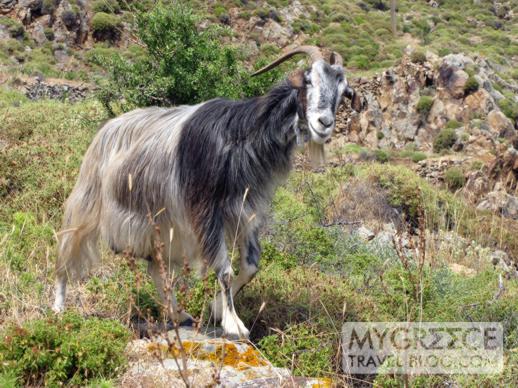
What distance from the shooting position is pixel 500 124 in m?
25.0

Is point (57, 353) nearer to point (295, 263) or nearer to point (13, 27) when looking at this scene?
point (295, 263)

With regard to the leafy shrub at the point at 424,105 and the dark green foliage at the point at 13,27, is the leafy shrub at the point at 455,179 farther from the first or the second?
the dark green foliage at the point at 13,27

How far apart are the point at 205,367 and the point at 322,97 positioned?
2014mm

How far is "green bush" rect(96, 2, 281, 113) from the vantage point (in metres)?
10.0

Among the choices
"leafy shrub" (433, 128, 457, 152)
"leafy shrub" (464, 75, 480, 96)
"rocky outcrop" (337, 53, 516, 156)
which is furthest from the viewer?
"leafy shrub" (464, 75, 480, 96)

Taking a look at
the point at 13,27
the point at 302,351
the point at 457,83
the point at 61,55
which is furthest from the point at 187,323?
the point at 13,27

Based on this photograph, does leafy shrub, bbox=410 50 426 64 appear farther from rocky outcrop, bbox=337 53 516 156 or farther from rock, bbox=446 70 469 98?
rock, bbox=446 70 469 98

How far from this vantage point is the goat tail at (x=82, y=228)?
541cm

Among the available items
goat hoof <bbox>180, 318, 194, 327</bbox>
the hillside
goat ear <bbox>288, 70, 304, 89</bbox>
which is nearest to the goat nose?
goat ear <bbox>288, 70, 304, 89</bbox>

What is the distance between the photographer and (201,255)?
4844 millimetres

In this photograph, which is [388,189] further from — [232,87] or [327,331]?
[327,331]

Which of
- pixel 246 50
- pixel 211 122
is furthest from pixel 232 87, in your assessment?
pixel 211 122

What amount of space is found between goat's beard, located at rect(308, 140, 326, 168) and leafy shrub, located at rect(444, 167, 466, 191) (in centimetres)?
1415

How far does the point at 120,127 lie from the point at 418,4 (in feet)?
215
